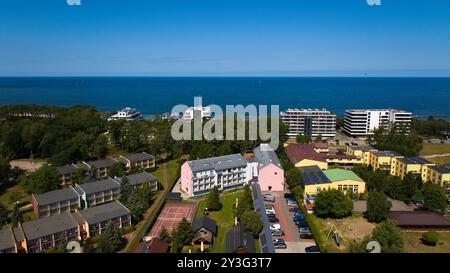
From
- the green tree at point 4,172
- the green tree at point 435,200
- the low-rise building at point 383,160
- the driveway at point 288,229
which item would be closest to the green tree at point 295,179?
the driveway at point 288,229

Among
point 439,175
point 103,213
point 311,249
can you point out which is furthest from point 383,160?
point 103,213

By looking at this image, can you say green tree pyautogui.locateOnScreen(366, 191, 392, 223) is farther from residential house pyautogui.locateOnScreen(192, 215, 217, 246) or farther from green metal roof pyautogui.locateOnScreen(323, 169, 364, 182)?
residential house pyautogui.locateOnScreen(192, 215, 217, 246)

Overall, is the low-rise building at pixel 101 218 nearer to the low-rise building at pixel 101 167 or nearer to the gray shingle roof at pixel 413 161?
the low-rise building at pixel 101 167

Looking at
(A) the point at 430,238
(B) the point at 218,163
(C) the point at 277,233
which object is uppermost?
(B) the point at 218,163

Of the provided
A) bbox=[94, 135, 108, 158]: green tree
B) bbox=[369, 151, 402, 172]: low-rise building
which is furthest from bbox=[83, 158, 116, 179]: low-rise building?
bbox=[369, 151, 402, 172]: low-rise building

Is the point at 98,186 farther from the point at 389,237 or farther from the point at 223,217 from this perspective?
the point at 389,237
